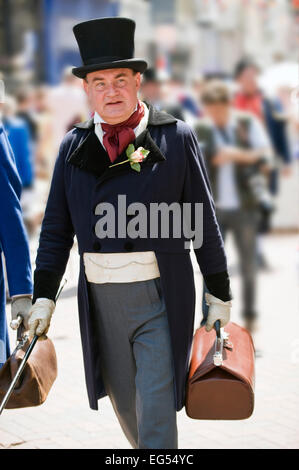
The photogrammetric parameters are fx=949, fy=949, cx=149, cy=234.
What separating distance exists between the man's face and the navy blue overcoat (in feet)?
0.36

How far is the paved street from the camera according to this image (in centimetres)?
452

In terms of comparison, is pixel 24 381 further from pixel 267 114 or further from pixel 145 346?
pixel 267 114

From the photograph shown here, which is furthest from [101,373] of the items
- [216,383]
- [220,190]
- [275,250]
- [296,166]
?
[296,166]

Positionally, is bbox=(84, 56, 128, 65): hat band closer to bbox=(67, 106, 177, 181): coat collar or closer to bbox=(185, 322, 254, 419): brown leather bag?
bbox=(67, 106, 177, 181): coat collar

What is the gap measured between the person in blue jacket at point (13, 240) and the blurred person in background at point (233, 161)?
10.0 ft

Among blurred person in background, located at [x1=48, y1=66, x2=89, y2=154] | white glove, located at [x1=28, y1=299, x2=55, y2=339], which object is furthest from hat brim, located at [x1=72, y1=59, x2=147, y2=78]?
blurred person in background, located at [x1=48, y1=66, x2=89, y2=154]

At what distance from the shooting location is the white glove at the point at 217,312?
3.53 meters

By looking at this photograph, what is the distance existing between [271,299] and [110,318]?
4.95 metres

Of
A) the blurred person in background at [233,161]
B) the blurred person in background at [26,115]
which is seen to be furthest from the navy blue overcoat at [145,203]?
the blurred person in background at [26,115]

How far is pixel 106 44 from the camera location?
3492 millimetres

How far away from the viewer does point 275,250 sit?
11.5 m

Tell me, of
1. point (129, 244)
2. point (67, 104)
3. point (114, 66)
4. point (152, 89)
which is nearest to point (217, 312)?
point (129, 244)

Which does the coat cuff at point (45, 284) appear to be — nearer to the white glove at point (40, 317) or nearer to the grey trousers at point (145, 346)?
the white glove at point (40, 317)
